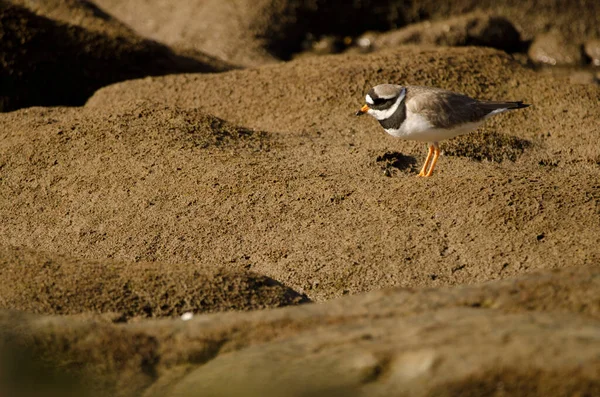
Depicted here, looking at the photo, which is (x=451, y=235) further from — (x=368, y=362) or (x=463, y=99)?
(x=368, y=362)

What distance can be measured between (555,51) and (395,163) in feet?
23.3

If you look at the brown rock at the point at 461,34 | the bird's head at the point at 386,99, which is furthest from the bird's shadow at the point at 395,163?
the brown rock at the point at 461,34

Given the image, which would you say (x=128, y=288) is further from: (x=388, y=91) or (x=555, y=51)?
(x=555, y=51)

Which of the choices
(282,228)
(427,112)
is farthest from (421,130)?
(282,228)

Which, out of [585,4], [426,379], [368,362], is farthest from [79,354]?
[585,4]

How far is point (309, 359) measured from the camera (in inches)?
131

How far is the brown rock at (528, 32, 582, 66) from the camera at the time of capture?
1251cm

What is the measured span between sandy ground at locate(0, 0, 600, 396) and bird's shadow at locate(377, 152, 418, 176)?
3 centimetres

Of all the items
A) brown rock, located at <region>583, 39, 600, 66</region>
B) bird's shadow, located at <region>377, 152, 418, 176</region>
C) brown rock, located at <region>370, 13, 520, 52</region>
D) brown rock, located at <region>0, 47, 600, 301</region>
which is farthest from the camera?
brown rock, located at <region>583, 39, 600, 66</region>

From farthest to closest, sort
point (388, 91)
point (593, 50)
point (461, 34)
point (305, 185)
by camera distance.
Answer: point (593, 50), point (461, 34), point (305, 185), point (388, 91)

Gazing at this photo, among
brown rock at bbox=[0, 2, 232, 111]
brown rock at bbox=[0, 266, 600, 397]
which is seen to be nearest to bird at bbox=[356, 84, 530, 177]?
brown rock at bbox=[0, 266, 600, 397]

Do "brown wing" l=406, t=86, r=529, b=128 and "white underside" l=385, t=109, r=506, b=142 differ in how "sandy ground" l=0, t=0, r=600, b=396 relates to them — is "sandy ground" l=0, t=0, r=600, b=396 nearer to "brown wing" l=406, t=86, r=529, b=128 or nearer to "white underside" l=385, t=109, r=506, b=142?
"white underside" l=385, t=109, r=506, b=142

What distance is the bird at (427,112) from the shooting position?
589 cm

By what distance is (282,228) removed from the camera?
5789 millimetres
